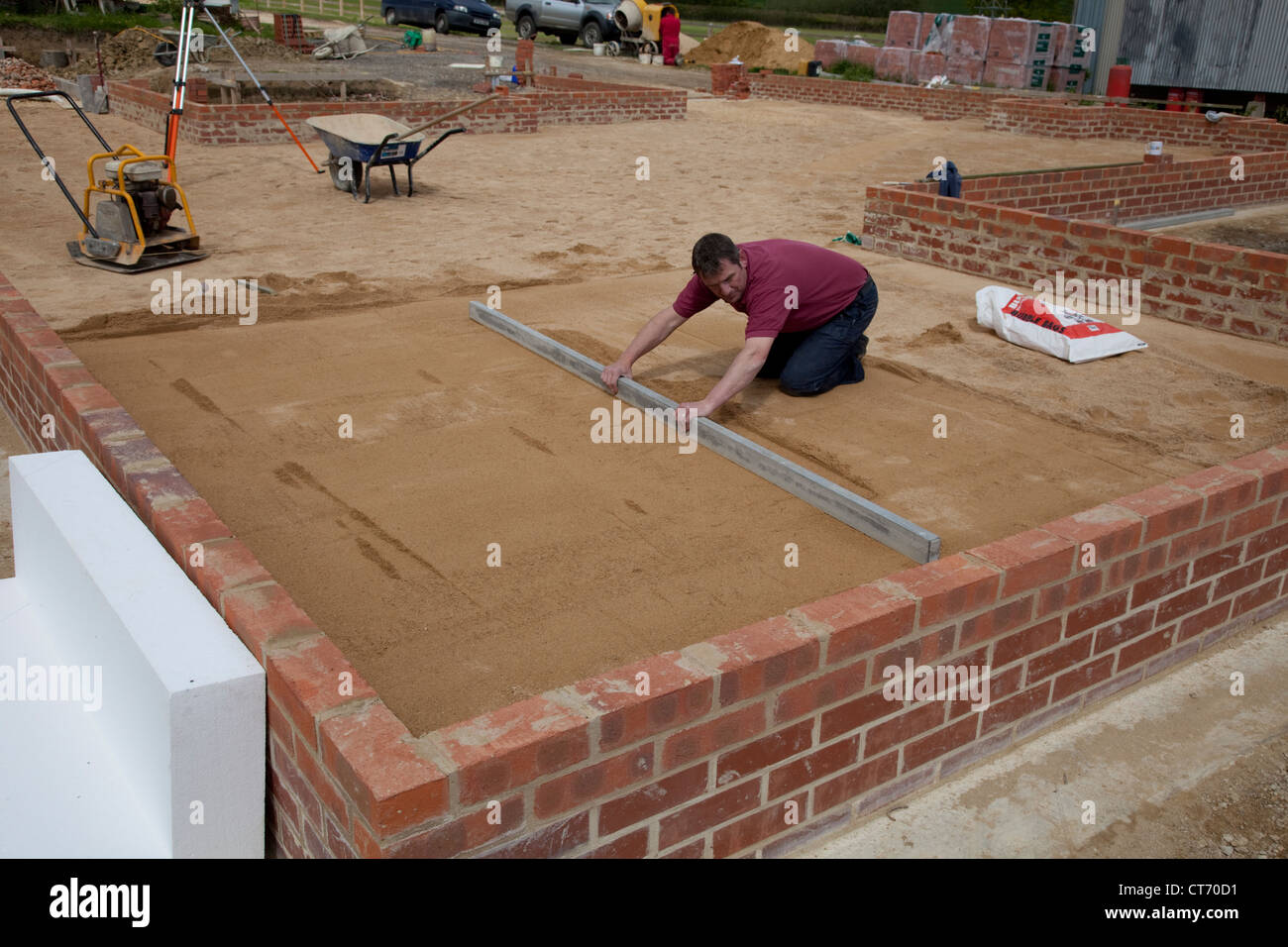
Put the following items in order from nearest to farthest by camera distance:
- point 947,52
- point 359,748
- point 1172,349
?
1. point 359,748
2. point 1172,349
3. point 947,52

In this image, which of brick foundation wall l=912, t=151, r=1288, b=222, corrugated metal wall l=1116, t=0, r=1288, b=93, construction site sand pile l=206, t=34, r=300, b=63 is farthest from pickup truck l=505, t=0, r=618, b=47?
brick foundation wall l=912, t=151, r=1288, b=222

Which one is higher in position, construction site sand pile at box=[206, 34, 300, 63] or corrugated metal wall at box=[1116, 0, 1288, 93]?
corrugated metal wall at box=[1116, 0, 1288, 93]

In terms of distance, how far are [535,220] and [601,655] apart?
7.20 metres

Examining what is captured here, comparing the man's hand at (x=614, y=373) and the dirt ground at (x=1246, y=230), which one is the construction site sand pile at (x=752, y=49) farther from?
the man's hand at (x=614, y=373)

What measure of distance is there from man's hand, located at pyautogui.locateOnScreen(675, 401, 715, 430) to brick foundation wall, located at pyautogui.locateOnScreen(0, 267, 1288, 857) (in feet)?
4.72

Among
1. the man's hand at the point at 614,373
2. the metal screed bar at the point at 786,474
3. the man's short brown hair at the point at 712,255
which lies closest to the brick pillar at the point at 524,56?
the metal screed bar at the point at 786,474

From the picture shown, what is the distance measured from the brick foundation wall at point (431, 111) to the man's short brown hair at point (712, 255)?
1018 cm

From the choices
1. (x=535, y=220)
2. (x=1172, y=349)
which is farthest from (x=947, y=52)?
(x=1172, y=349)

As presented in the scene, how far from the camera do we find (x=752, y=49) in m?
26.9

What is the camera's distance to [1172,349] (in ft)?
20.4

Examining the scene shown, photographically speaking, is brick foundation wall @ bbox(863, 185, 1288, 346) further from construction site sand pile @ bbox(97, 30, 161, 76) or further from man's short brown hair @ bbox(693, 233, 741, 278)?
construction site sand pile @ bbox(97, 30, 161, 76)

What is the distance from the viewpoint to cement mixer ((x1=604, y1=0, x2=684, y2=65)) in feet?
89.3
